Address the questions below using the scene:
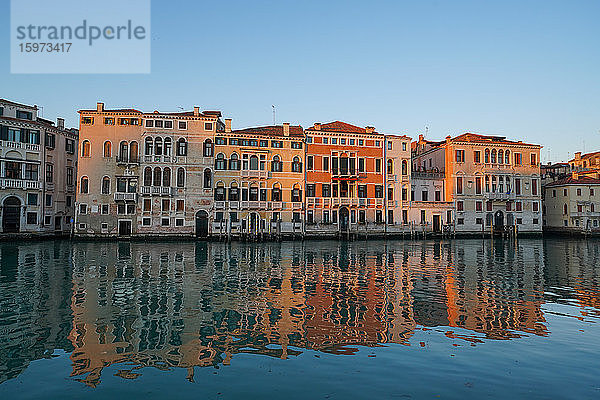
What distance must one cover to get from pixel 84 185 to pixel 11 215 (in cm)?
601

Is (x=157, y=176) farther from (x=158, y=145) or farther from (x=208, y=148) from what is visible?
(x=208, y=148)

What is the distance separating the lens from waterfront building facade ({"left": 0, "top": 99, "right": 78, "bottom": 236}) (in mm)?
36094

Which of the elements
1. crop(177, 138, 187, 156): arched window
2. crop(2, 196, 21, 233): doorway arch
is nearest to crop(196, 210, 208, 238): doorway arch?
crop(177, 138, 187, 156): arched window

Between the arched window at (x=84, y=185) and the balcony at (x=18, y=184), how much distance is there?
3.61 metres

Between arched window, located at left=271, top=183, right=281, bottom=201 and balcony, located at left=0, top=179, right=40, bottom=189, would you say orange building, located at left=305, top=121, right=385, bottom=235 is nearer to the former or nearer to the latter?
arched window, located at left=271, top=183, right=281, bottom=201

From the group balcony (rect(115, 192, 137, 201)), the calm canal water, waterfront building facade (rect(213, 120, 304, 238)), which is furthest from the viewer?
waterfront building facade (rect(213, 120, 304, 238))

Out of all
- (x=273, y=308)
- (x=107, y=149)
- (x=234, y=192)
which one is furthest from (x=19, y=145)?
(x=273, y=308)

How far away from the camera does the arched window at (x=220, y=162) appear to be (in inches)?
1564

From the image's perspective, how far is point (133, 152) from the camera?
3881 cm

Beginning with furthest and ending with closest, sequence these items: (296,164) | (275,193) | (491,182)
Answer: (491,182) → (296,164) → (275,193)

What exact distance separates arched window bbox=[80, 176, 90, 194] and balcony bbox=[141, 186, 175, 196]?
4800mm

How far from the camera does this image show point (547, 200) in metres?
52.8

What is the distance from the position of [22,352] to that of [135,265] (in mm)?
13173

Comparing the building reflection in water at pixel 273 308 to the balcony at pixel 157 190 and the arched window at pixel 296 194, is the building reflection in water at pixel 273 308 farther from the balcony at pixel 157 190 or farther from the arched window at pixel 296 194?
the arched window at pixel 296 194
